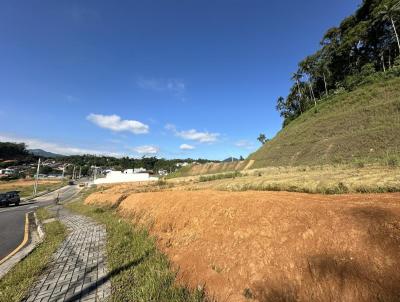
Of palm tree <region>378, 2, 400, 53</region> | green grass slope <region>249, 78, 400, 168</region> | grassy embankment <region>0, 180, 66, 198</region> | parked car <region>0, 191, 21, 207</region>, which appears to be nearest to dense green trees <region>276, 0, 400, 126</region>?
palm tree <region>378, 2, 400, 53</region>

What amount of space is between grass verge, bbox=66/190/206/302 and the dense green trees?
39.4 metres

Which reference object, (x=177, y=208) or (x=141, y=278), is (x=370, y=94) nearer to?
(x=177, y=208)

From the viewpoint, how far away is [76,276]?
18.5ft

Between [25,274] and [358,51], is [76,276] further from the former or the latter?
[358,51]

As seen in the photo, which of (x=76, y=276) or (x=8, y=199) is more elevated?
(x=8, y=199)

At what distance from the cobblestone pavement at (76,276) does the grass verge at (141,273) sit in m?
0.24

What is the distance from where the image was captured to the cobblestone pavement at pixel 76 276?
15.6 feet

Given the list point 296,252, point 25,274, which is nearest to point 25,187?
point 25,274

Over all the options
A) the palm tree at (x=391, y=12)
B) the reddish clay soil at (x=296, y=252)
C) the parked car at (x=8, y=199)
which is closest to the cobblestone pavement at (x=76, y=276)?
the reddish clay soil at (x=296, y=252)

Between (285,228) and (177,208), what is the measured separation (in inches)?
178

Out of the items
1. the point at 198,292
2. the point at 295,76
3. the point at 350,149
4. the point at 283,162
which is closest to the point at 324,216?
the point at 198,292

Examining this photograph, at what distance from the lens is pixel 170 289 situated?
461 cm

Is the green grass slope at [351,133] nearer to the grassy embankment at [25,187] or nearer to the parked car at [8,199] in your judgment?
the parked car at [8,199]

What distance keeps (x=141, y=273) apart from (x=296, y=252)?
11.3ft
